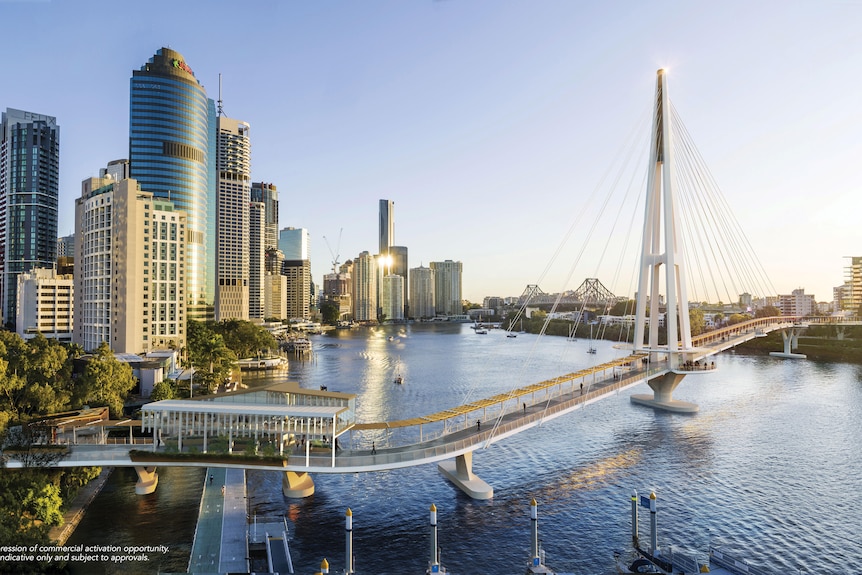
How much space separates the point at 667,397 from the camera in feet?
214

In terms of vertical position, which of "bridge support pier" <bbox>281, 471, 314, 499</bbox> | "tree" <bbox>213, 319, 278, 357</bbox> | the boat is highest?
"tree" <bbox>213, 319, 278, 357</bbox>

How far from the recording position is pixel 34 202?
538ft

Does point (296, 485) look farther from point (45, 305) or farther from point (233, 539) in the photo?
point (45, 305)

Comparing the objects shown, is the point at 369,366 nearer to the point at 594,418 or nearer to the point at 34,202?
the point at 594,418

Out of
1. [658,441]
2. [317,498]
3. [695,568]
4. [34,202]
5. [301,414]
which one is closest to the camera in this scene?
[695,568]

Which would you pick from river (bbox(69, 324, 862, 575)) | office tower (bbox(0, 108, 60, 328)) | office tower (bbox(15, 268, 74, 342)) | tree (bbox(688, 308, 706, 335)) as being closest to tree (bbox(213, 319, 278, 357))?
office tower (bbox(15, 268, 74, 342))

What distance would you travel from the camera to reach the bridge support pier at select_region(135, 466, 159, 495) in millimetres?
36812

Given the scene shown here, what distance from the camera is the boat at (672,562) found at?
25859mm

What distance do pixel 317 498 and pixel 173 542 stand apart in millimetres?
9713

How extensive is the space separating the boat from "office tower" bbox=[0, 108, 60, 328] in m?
181

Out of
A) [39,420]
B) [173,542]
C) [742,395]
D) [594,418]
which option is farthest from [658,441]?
[39,420]

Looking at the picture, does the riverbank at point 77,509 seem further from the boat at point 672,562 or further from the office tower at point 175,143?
the office tower at point 175,143

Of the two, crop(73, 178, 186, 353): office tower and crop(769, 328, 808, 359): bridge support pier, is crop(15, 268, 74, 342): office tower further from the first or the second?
crop(769, 328, 808, 359): bridge support pier

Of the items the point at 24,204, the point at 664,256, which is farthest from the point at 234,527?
the point at 24,204
